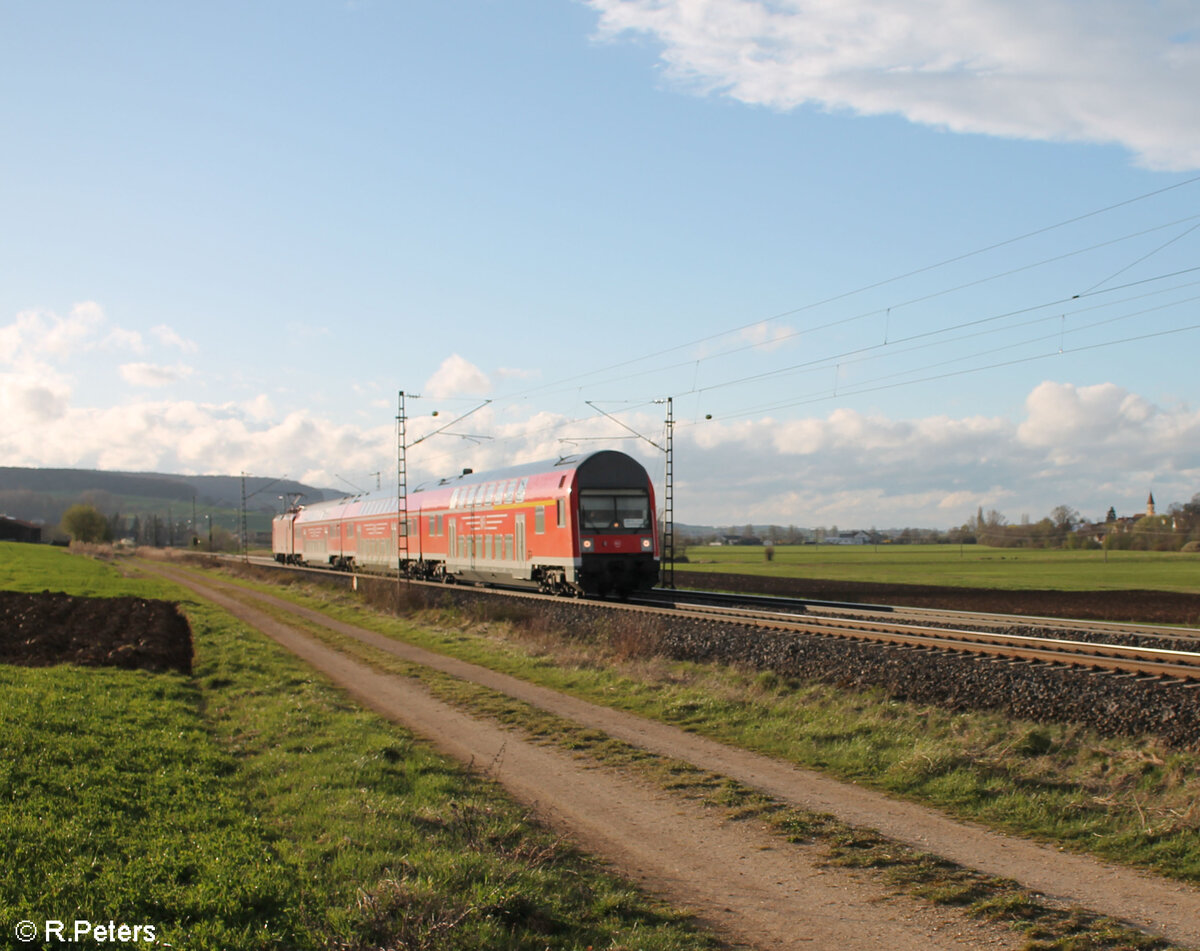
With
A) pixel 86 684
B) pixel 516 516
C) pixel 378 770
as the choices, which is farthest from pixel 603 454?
pixel 378 770

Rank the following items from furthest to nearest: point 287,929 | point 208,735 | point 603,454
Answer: point 603,454
point 208,735
point 287,929

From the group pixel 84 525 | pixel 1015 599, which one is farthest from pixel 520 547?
pixel 84 525

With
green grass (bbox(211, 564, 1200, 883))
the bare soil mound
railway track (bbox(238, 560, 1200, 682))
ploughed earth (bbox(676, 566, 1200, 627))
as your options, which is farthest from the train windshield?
green grass (bbox(211, 564, 1200, 883))

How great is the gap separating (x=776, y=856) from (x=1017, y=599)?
112 ft

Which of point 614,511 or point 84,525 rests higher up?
point 84,525

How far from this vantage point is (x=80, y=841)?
6.96 meters

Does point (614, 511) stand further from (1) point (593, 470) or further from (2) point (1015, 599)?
(2) point (1015, 599)

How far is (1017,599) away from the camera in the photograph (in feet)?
126

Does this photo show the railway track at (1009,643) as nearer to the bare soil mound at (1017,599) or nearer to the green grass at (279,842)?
the bare soil mound at (1017,599)

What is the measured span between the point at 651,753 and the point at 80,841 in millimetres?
6119

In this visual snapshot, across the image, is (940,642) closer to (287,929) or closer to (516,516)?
(287,929)

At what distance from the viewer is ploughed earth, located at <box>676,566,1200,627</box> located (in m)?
30.5

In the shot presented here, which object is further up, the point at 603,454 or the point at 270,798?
the point at 603,454

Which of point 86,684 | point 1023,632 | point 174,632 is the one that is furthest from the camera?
point 174,632
